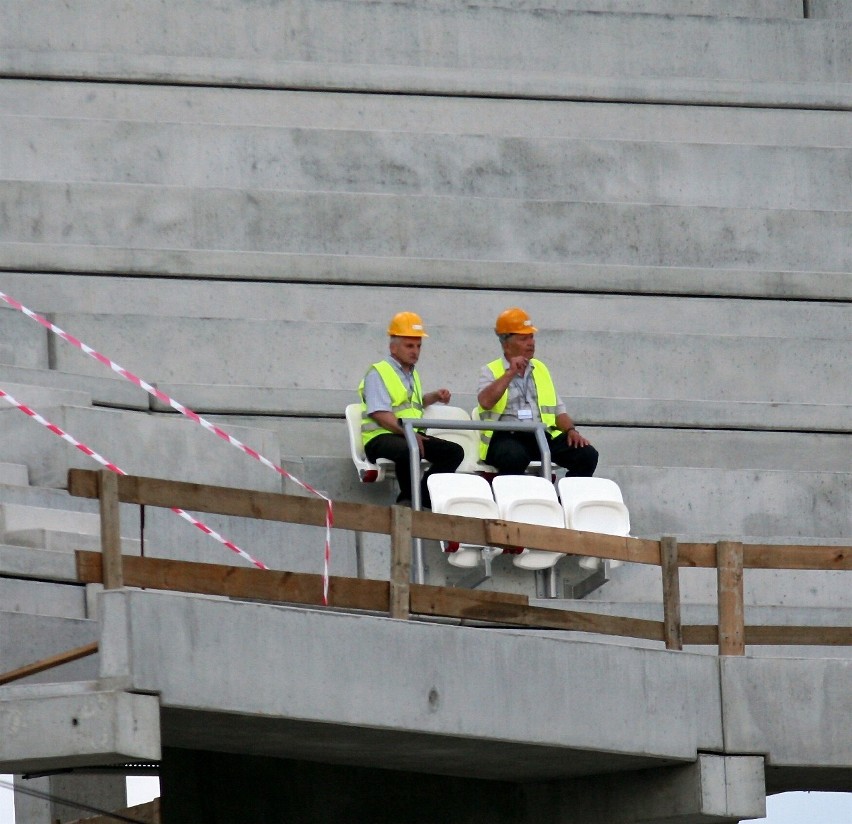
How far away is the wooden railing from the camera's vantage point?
952cm

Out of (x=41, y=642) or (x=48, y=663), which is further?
(x=41, y=642)

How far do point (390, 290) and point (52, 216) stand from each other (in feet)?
8.34

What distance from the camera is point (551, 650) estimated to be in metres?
10.8

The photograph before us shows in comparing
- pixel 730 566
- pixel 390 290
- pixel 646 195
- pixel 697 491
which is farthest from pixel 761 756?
pixel 646 195

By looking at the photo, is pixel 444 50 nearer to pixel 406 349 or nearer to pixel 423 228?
pixel 423 228

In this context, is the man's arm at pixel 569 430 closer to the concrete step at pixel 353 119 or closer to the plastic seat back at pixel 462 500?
the plastic seat back at pixel 462 500

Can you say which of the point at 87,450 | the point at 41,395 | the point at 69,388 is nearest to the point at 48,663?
the point at 87,450

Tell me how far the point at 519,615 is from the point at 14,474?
3.03 metres

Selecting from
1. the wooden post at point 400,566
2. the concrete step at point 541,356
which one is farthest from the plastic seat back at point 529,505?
the concrete step at point 541,356

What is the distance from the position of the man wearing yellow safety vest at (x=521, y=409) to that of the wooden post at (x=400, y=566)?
275 cm

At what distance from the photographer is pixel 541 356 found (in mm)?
15641

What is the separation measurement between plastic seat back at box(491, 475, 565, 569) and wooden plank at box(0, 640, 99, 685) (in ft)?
10.1

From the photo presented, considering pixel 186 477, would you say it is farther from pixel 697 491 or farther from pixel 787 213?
pixel 787 213

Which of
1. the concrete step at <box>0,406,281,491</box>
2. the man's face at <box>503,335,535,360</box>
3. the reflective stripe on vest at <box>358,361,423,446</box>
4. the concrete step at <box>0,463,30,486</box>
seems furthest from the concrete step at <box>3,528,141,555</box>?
the man's face at <box>503,335,535,360</box>
